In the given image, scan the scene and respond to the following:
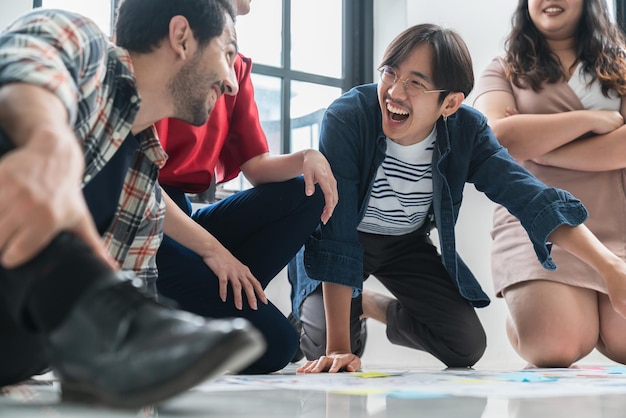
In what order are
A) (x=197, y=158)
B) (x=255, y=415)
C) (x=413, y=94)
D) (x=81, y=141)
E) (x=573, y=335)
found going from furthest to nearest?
(x=573, y=335) → (x=413, y=94) → (x=197, y=158) → (x=81, y=141) → (x=255, y=415)

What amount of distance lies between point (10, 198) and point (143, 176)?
55 centimetres

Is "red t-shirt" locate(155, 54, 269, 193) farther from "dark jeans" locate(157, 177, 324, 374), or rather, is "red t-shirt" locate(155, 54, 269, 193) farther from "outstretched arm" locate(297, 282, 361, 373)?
"outstretched arm" locate(297, 282, 361, 373)

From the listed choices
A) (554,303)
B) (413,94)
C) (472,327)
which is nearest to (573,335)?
(554,303)

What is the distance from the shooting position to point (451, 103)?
1.79 metres

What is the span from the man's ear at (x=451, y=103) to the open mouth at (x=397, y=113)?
10 centimetres

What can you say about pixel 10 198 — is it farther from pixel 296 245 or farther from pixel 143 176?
pixel 296 245

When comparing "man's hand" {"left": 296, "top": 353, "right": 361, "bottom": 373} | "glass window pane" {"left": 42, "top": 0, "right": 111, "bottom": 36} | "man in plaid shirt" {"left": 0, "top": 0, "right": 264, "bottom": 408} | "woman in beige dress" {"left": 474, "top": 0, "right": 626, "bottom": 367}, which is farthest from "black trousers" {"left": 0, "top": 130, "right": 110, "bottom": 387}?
"glass window pane" {"left": 42, "top": 0, "right": 111, "bottom": 36}

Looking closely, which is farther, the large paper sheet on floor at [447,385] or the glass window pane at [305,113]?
the glass window pane at [305,113]

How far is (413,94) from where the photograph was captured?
1.76 meters

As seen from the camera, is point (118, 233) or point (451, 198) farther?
point (451, 198)

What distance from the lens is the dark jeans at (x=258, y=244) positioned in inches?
61.2

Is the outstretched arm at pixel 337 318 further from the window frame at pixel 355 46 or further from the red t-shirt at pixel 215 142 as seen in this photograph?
the window frame at pixel 355 46

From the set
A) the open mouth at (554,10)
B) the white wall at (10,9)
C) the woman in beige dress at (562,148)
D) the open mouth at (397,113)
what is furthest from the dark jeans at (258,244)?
the open mouth at (554,10)

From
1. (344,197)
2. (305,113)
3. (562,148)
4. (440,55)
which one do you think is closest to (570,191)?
(562,148)
